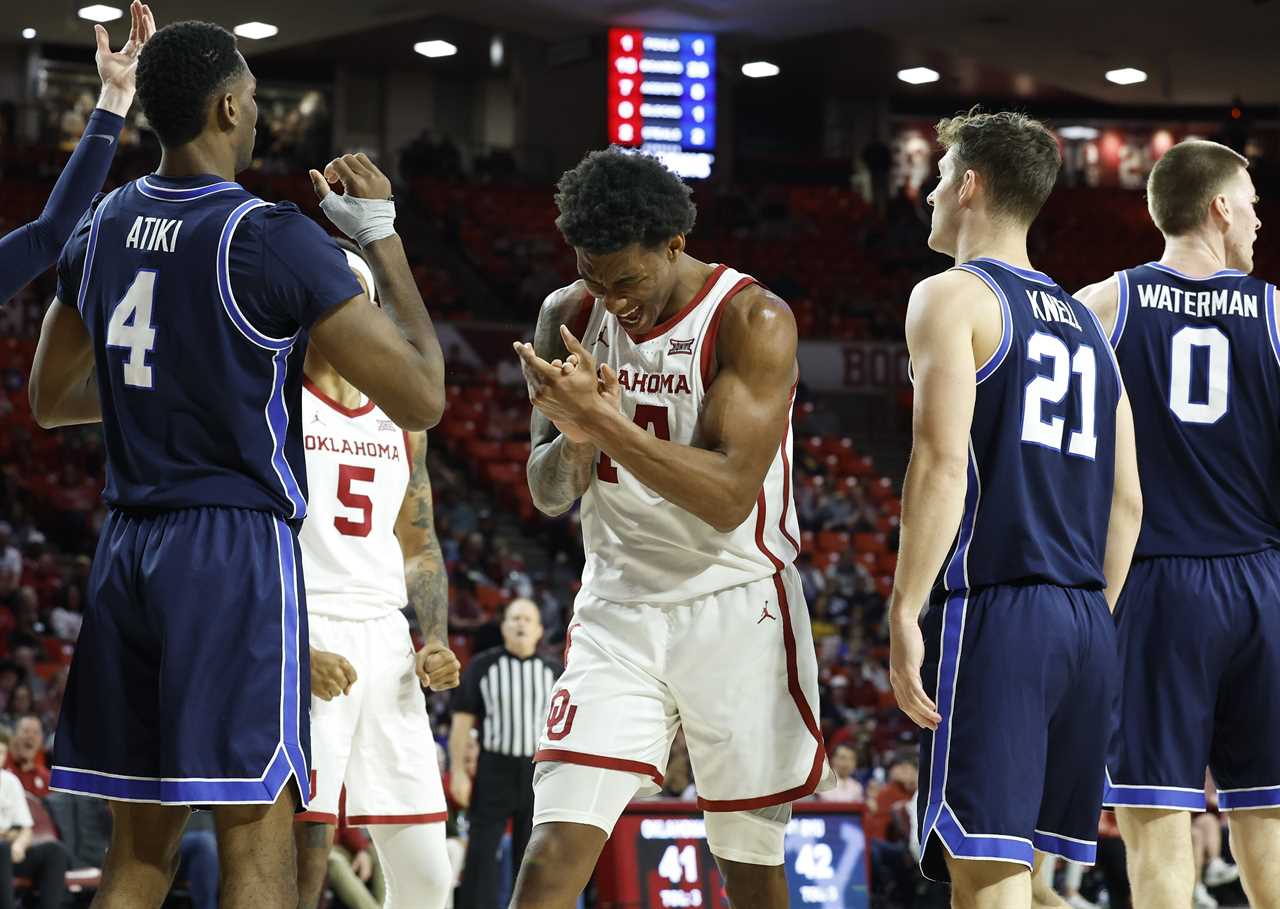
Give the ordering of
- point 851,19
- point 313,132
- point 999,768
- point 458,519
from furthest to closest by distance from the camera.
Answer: point 313,132
point 851,19
point 458,519
point 999,768

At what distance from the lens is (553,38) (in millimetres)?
22672

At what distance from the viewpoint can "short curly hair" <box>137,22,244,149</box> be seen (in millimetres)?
3389

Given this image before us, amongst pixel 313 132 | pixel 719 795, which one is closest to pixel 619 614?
pixel 719 795

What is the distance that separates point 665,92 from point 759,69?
13.5 feet

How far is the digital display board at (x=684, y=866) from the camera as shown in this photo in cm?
841

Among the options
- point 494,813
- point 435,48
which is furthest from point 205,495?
point 435,48

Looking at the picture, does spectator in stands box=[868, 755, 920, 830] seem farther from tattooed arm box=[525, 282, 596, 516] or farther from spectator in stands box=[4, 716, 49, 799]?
tattooed arm box=[525, 282, 596, 516]

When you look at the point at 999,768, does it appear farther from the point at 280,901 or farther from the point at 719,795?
the point at 280,901

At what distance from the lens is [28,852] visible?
869cm

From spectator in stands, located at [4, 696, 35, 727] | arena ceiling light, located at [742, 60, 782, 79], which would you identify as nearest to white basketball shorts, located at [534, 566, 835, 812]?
spectator in stands, located at [4, 696, 35, 727]

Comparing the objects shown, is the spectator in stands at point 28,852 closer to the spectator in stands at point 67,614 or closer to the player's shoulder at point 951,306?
the spectator in stands at point 67,614

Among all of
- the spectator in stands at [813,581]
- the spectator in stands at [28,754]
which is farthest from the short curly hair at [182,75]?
the spectator in stands at [813,581]

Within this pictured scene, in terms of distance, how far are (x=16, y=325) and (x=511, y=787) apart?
39.3ft

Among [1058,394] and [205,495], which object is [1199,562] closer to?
[1058,394]
